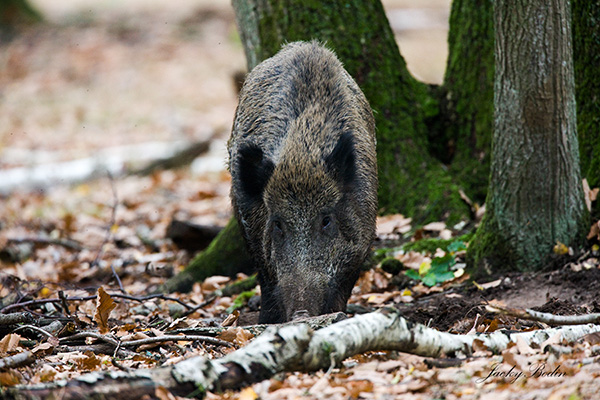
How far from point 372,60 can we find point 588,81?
2342 mm

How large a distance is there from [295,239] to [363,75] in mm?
2905

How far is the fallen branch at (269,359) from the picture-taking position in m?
2.92

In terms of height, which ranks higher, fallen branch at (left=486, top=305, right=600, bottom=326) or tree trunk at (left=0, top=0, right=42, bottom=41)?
tree trunk at (left=0, top=0, right=42, bottom=41)

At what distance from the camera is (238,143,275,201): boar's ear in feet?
17.1

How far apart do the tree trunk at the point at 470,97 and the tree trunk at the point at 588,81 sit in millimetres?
1230

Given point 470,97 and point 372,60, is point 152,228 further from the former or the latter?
point 470,97

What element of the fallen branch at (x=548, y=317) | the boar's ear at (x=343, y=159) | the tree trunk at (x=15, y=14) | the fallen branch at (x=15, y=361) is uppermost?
the tree trunk at (x=15, y=14)

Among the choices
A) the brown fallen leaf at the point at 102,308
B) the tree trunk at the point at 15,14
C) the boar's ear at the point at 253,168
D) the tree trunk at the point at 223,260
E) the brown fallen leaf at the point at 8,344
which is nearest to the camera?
the brown fallen leaf at the point at 8,344

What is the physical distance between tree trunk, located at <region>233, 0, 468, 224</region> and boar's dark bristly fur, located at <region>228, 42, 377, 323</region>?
3.74ft

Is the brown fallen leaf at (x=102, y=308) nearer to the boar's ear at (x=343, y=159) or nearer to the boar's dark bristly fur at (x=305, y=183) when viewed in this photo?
the boar's dark bristly fur at (x=305, y=183)

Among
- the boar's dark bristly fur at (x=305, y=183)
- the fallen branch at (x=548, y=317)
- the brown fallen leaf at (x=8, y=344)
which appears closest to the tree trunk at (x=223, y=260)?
the boar's dark bristly fur at (x=305, y=183)

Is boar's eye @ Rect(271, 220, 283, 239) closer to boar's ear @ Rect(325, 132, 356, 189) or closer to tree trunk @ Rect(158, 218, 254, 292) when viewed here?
boar's ear @ Rect(325, 132, 356, 189)

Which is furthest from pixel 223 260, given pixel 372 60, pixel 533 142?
pixel 533 142

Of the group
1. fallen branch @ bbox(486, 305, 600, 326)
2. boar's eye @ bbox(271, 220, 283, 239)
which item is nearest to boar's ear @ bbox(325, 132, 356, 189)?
boar's eye @ bbox(271, 220, 283, 239)
